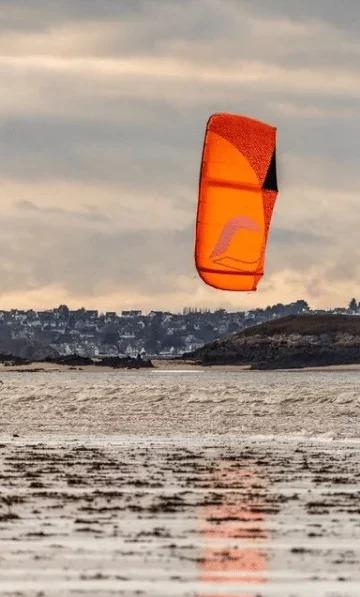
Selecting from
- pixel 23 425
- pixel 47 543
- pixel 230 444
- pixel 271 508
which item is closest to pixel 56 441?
pixel 230 444

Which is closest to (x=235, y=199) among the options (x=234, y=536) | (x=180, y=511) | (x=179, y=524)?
(x=180, y=511)

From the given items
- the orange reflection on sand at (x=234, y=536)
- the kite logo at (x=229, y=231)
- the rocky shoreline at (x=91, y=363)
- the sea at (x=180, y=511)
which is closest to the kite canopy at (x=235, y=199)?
the kite logo at (x=229, y=231)

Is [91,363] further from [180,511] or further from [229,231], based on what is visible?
[180,511]

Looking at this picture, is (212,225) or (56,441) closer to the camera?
(56,441)

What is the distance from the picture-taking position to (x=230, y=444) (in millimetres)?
25188

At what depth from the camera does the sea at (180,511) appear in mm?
10586

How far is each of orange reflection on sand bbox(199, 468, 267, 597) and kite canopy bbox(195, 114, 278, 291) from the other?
18804 mm

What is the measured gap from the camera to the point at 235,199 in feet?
119

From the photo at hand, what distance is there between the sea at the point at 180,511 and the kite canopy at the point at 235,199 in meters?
6.46

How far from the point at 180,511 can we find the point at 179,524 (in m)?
0.94

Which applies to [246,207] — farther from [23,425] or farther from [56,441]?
[56,441]

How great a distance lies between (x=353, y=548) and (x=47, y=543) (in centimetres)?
220

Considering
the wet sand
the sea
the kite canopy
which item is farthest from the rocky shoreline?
the wet sand

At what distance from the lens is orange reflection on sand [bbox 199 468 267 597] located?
427 inches
